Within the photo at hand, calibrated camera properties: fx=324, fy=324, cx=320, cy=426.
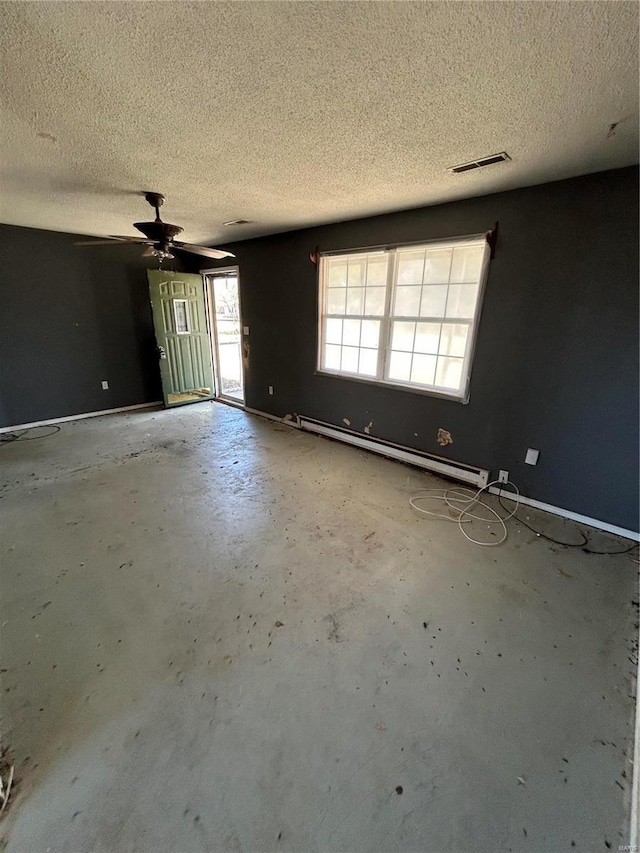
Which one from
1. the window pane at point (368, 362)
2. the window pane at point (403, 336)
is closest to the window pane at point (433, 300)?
the window pane at point (403, 336)

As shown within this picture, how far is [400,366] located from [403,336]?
0.97ft

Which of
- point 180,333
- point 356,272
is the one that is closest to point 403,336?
point 356,272

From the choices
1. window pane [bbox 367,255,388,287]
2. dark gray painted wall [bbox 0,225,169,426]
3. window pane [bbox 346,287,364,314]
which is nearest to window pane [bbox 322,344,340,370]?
window pane [bbox 346,287,364,314]

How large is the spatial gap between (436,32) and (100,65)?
120 cm

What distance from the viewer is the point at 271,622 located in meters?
1.63

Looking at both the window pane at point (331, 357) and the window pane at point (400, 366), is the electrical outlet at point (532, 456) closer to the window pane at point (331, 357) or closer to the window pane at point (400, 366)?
the window pane at point (400, 366)

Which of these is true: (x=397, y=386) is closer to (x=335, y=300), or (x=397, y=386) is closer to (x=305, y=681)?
(x=335, y=300)

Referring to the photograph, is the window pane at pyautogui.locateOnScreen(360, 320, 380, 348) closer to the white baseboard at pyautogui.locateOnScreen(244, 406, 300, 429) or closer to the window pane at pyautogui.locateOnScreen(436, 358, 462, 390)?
the window pane at pyautogui.locateOnScreen(436, 358, 462, 390)

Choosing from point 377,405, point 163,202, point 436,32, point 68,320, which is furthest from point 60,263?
point 436,32

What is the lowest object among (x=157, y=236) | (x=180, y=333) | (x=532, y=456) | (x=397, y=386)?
(x=532, y=456)

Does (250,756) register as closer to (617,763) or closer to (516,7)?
(617,763)

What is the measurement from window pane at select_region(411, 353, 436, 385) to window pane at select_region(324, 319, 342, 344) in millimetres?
969

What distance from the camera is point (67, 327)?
4.25m

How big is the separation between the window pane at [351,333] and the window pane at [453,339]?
94 centimetres
